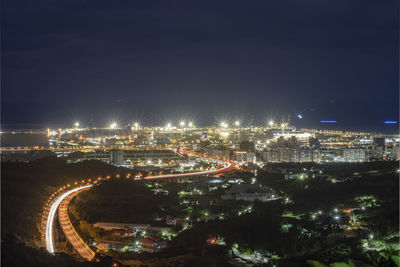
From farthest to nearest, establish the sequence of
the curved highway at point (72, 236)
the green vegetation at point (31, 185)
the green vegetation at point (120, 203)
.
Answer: the green vegetation at point (120, 203) → the green vegetation at point (31, 185) → the curved highway at point (72, 236)

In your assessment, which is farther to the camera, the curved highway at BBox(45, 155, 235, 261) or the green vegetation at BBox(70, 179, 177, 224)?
the green vegetation at BBox(70, 179, 177, 224)

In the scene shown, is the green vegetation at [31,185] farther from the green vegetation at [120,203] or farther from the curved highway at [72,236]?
the green vegetation at [120,203]

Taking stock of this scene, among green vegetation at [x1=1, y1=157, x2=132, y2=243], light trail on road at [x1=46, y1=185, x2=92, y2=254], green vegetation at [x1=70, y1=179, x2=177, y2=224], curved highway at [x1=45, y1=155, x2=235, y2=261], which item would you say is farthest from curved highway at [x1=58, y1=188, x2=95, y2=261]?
green vegetation at [x1=1, y1=157, x2=132, y2=243]

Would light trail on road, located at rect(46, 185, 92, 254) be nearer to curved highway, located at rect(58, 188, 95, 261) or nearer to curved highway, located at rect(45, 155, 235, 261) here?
curved highway, located at rect(45, 155, 235, 261)

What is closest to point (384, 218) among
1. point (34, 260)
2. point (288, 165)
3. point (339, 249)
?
point (339, 249)

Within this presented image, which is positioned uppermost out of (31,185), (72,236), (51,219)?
(31,185)

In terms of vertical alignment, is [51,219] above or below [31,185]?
below

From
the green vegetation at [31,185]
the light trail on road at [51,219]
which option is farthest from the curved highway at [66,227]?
the green vegetation at [31,185]

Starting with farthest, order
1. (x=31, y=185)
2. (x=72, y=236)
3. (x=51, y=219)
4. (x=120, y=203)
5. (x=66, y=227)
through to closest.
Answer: (x=31, y=185), (x=120, y=203), (x=51, y=219), (x=66, y=227), (x=72, y=236)

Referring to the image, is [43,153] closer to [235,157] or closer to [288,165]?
[235,157]

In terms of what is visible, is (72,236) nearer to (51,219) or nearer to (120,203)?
(51,219)

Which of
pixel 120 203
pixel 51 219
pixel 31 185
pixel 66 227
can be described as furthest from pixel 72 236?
pixel 31 185

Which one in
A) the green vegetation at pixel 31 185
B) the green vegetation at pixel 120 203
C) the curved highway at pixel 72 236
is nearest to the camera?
the curved highway at pixel 72 236
